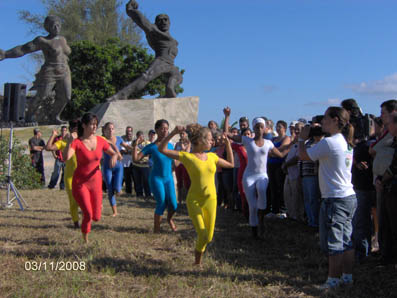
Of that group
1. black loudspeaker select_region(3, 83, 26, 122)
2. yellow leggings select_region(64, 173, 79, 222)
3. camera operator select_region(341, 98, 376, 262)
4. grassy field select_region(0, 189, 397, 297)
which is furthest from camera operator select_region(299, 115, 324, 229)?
black loudspeaker select_region(3, 83, 26, 122)

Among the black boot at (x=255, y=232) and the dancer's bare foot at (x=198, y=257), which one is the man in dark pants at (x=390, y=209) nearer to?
the black boot at (x=255, y=232)

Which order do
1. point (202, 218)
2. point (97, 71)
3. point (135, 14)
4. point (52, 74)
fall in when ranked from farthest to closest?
point (97, 71) < point (52, 74) < point (135, 14) < point (202, 218)

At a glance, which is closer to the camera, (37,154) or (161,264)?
(161,264)

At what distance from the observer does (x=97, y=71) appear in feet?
103

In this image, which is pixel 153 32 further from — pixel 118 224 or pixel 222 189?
pixel 118 224

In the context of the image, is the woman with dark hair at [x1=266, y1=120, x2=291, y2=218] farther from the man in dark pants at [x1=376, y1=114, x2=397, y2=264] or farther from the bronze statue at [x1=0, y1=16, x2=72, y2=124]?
the bronze statue at [x1=0, y1=16, x2=72, y2=124]

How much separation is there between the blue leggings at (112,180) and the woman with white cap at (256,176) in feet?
10.0

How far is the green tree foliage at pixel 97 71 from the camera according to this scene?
101ft

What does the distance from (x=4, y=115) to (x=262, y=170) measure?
6.57m

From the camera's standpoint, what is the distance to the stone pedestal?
56.4 feet

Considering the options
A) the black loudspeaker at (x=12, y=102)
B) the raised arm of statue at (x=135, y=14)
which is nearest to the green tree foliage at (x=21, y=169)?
the black loudspeaker at (x=12, y=102)

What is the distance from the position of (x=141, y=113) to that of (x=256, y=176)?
11726mm

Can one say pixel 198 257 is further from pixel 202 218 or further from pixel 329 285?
pixel 329 285

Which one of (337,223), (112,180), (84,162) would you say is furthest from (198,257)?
(112,180)
